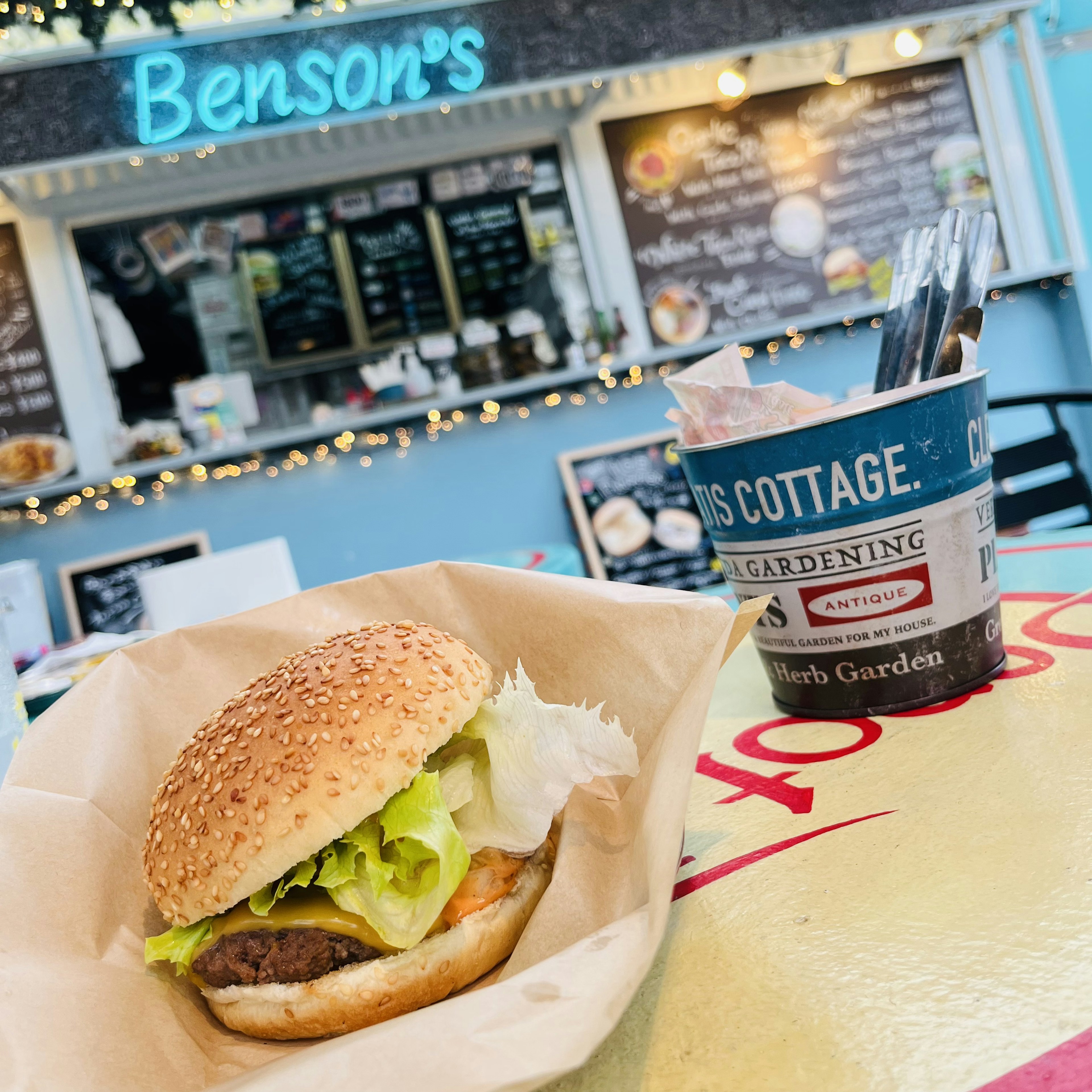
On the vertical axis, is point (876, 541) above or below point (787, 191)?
below

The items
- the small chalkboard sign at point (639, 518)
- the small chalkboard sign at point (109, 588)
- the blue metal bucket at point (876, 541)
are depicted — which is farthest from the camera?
the small chalkboard sign at point (639, 518)

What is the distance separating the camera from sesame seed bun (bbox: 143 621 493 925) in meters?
0.72

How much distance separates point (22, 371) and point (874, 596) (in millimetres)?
4207

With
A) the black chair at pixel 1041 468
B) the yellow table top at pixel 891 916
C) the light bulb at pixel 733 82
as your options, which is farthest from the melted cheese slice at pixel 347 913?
the light bulb at pixel 733 82

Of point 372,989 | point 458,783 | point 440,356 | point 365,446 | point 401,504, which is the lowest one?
point 372,989

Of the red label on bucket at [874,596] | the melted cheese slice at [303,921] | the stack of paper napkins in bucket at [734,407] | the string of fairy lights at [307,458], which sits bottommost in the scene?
the melted cheese slice at [303,921]

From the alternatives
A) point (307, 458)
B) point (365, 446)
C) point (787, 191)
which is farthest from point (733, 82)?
point (307, 458)

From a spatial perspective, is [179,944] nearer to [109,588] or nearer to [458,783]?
[458,783]

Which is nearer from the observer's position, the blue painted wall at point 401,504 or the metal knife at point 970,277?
the metal knife at point 970,277

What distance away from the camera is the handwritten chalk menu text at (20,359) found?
4035mm

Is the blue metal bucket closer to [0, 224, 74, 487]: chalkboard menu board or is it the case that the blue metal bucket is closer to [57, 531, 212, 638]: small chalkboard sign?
[57, 531, 212, 638]: small chalkboard sign

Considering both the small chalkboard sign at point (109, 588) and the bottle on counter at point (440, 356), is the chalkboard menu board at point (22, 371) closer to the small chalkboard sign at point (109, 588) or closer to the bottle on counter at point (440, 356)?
the small chalkboard sign at point (109, 588)

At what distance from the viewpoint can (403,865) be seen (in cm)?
75

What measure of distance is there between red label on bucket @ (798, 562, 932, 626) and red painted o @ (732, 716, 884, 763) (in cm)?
11
